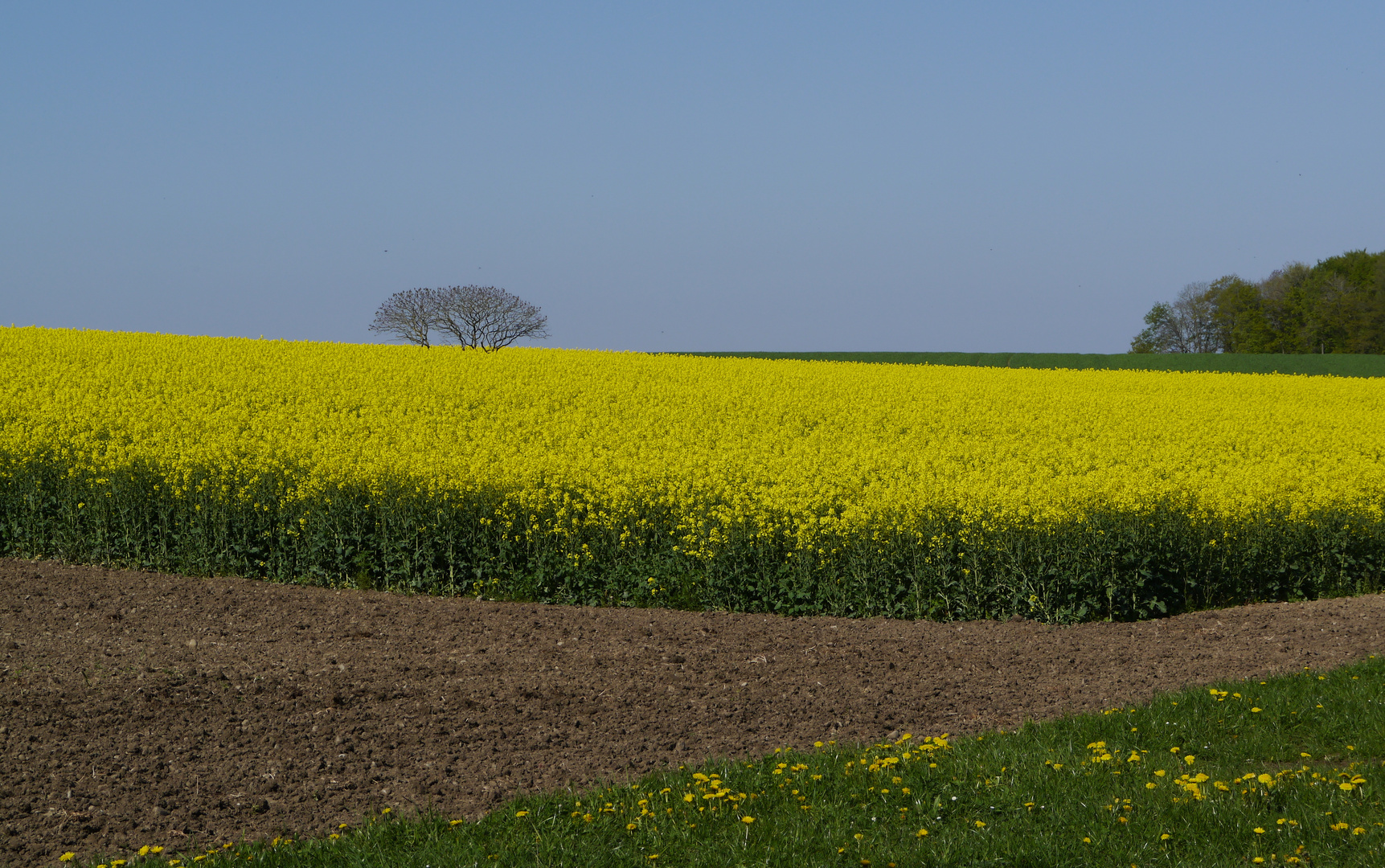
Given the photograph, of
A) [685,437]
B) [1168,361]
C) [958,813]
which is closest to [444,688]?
[958,813]

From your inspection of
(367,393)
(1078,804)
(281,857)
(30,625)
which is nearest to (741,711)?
(1078,804)

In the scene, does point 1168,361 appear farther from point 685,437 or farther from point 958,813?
point 958,813

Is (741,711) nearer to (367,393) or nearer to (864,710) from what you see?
(864,710)

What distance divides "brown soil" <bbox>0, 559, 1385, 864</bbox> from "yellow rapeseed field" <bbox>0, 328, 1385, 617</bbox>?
170cm

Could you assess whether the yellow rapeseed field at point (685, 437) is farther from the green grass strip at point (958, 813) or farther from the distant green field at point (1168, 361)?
the distant green field at point (1168, 361)

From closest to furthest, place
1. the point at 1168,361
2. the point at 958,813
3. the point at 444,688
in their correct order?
the point at 958,813 → the point at 444,688 → the point at 1168,361

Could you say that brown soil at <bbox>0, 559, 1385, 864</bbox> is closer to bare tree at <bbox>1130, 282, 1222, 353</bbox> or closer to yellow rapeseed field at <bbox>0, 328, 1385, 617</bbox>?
yellow rapeseed field at <bbox>0, 328, 1385, 617</bbox>

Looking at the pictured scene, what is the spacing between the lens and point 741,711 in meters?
8.03

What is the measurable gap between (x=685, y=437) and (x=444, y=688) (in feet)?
31.8

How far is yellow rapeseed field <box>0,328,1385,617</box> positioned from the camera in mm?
12867

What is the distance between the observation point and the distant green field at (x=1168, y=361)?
4491 centimetres

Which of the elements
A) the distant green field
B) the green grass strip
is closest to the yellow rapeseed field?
the green grass strip

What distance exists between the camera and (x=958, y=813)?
5703mm

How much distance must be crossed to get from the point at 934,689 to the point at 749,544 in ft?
11.8
